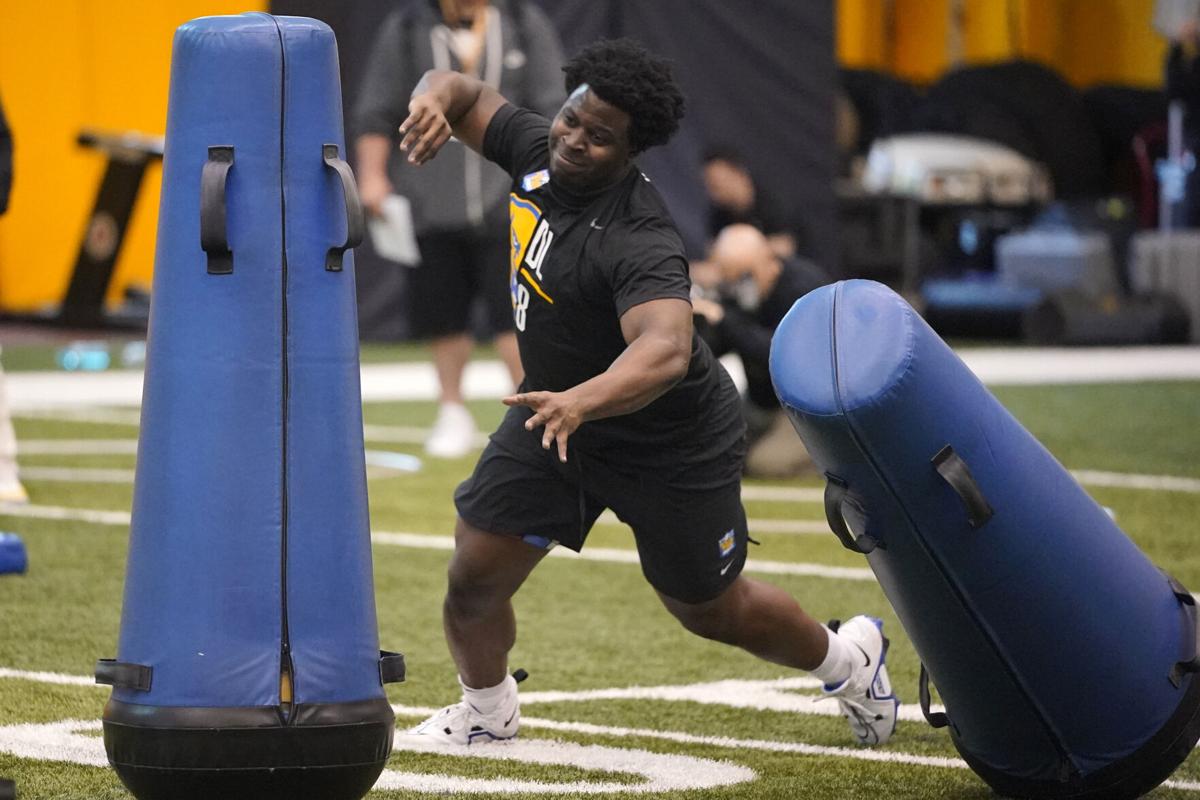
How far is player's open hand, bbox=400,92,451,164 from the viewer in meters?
4.12

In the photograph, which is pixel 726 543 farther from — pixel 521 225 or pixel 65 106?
pixel 65 106

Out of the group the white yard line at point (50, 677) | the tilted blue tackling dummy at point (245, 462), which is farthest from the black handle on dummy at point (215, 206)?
the white yard line at point (50, 677)

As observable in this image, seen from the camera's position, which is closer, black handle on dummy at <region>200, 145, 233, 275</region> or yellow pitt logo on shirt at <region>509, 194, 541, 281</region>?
black handle on dummy at <region>200, 145, 233, 275</region>

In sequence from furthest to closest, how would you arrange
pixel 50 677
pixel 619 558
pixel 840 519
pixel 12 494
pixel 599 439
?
1. pixel 12 494
2. pixel 619 558
3. pixel 50 677
4. pixel 599 439
5. pixel 840 519

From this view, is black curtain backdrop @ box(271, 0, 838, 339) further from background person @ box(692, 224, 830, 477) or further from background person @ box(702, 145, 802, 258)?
background person @ box(692, 224, 830, 477)

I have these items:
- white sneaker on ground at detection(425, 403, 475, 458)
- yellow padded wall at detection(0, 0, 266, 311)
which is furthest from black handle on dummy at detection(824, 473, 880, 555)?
yellow padded wall at detection(0, 0, 266, 311)

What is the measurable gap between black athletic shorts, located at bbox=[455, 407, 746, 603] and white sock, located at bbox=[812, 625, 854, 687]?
36 cm

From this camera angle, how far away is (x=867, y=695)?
14.6 ft

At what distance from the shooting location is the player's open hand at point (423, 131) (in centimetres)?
412

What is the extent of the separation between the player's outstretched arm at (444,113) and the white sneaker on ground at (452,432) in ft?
15.7

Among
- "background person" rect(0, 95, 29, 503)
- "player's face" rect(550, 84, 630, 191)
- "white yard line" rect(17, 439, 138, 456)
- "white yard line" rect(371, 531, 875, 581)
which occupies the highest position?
"player's face" rect(550, 84, 630, 191)

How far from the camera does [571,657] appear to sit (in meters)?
5.30

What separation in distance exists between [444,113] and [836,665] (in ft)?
4.85

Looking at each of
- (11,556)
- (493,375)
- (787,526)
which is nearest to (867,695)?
(11,556)
